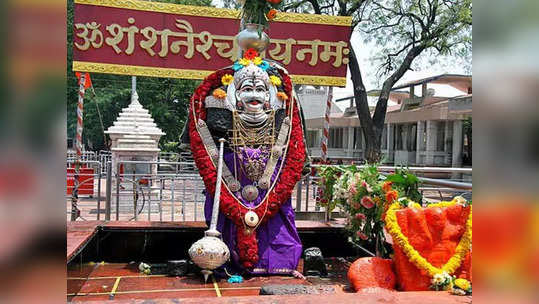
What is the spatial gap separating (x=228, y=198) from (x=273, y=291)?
1427mm

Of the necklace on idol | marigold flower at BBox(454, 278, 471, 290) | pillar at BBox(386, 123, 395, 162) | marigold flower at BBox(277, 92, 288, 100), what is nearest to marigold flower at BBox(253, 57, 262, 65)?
marigold flower at BBox(277, 92, 288, 100)

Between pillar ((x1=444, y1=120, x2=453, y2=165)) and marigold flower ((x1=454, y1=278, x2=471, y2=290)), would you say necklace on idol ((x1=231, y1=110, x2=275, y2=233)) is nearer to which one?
marigold flower ((x1=454, y1=278, x2=471, y2=290))

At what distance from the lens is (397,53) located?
1552 cm

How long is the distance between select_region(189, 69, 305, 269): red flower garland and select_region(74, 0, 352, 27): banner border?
8.09 ft

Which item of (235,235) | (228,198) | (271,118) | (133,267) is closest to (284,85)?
(271,118)

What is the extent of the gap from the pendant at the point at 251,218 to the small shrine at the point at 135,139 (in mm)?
6728

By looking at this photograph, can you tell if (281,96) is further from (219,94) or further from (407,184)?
(407,184)

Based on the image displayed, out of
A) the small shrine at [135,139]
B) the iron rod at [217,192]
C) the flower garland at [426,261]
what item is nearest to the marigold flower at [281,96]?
the iron rod at [217,192]

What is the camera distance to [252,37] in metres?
4.36

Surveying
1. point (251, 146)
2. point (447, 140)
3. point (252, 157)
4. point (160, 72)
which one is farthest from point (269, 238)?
point (447, 140)
